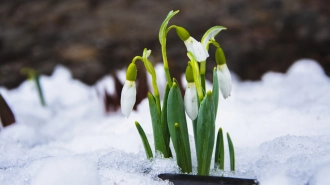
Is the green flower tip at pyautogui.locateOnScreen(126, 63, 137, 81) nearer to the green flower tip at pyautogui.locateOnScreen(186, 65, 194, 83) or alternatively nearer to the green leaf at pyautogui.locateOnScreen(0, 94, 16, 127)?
the green flower tip at pyautogui.locateOnScreen(186, 65, 194, 83)

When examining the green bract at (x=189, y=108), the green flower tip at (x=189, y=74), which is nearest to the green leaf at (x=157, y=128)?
the green bract at (x=189, y=108)

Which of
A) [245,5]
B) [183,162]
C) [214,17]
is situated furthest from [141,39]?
[183,162]

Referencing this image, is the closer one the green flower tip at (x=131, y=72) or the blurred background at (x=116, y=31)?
the green flower tip at (x=131, y=72)

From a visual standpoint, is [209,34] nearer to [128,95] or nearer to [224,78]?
[224,78]

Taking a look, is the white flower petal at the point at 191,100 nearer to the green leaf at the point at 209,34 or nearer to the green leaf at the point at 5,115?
the green leaf at the point at 209,34

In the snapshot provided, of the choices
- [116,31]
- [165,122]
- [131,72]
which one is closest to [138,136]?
[165,122]

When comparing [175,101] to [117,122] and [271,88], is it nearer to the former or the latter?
[117,122]

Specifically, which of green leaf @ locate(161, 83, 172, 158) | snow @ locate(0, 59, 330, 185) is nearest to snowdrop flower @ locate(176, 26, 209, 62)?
green leaf @ locate(161, 83, 172, 158)
